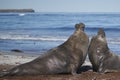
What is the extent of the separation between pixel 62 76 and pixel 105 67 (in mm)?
1493

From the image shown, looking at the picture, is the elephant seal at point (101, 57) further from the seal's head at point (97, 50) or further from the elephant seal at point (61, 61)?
the elephant seal at point (61, 61)

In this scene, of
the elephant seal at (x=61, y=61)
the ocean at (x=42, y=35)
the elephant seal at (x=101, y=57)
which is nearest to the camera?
the elephant seal at (x=61, y=61)

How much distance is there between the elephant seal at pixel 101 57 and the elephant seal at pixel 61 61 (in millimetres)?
301

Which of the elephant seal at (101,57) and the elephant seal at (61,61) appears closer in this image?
the elephant seal at (61,61)

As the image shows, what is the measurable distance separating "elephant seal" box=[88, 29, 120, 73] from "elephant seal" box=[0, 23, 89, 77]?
0.30 meters

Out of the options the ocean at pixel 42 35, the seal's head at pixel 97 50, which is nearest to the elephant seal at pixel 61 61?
the seal's head at pixel 97 50

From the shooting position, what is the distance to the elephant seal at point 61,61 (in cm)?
999

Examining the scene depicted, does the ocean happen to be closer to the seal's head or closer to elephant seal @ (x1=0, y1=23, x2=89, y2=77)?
the seal's head

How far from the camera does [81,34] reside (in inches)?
428

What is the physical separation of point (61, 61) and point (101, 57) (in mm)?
1249

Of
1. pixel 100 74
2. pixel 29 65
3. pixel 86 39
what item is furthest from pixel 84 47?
pixel 29 65

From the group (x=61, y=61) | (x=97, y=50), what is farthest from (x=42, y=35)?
(x=61, y=61)

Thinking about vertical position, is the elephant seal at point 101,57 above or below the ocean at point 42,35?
above

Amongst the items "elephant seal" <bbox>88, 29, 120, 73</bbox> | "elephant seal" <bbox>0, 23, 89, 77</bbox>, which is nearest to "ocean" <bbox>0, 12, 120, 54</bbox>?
"elephant seal" <bbox>88, 29, 120, 73</bbox>
